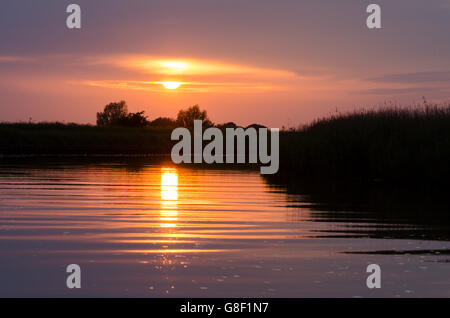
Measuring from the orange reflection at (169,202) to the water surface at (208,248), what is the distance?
3 cm

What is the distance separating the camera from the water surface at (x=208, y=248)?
25.4ft

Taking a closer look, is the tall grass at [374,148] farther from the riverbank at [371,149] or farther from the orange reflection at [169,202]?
the orange reflection at [169,202]

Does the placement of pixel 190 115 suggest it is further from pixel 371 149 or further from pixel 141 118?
pixel 371 149

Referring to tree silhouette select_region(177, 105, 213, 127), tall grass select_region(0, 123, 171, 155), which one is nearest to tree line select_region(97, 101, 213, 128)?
tree silhouette select_region(177, 105, 213, 127)

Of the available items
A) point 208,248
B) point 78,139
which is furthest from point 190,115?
point 208,248

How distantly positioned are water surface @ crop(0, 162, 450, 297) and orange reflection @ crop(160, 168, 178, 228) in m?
0.03

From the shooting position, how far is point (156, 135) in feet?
244

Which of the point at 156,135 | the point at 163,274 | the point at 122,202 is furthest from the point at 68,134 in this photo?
the point at 163,274

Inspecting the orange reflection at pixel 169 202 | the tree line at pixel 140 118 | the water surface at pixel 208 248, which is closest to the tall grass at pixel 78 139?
the tree line at pixel 140 118

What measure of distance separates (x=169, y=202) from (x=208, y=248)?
6240mm

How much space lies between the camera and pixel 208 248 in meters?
9.90

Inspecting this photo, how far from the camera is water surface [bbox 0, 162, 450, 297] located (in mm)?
7754
